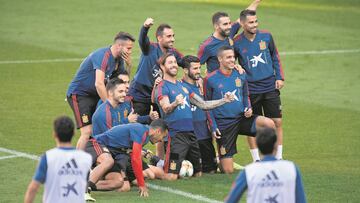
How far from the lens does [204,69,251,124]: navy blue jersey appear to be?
16.0m

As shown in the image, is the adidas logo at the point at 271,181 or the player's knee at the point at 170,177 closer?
the adidas logo at the point at 271,181

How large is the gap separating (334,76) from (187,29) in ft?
18.6

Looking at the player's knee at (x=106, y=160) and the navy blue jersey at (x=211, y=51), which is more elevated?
the navy blue jersey at (x=211, y=51)

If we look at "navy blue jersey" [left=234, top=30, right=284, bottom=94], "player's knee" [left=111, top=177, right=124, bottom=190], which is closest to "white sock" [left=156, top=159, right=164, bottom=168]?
"player's knee" [left=111, top=177, right=124, bottom=190]

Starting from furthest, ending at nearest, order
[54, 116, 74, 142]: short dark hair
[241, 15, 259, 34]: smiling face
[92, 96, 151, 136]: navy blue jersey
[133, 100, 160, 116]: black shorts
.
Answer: [133, 100, 160, 116]: black shorts, [241, 15, 259, 34]: smiling face, [92, 96, 151, 136]: navy blue jersey, [54, 116, 74, 142]: short dark hair

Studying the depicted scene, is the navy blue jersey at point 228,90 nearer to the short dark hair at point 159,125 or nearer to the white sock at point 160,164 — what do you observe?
the white sock at point 160,164

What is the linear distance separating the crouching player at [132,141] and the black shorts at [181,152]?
835mm

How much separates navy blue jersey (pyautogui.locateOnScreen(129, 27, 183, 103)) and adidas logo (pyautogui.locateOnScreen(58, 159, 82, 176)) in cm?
618

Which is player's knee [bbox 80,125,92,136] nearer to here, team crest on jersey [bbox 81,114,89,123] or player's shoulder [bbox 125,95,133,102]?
team crest on jersey [bbox 81,114,89,123]

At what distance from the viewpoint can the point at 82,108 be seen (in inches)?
632

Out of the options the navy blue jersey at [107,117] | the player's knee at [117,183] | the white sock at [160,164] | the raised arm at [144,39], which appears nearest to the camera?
the player's knee at [117,183]

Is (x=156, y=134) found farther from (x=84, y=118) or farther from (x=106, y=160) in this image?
(x=84, y=118)

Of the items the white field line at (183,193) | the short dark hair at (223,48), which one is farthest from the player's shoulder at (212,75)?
the white field line at (183,193)

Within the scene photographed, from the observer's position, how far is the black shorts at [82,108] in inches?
631
